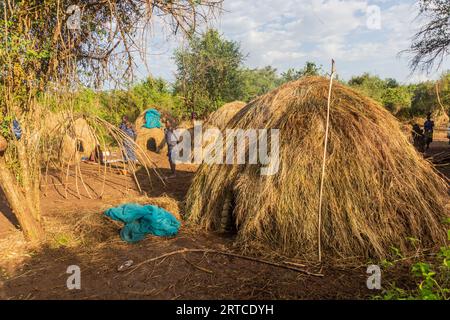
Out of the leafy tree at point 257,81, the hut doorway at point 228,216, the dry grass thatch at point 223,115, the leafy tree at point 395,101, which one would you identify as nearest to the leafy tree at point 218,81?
the leafy tree at point 257,81

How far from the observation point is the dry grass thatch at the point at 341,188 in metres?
4.38

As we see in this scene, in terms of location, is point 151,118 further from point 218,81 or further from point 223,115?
point 218,81

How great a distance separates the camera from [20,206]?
4.84 m

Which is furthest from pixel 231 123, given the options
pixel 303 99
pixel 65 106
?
pixel 65 106

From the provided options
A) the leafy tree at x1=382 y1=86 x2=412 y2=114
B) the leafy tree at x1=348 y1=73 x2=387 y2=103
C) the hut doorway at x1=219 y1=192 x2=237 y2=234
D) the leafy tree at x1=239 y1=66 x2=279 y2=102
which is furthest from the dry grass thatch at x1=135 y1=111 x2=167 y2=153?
the leafy tree at x1=348 y1=73 x2=387 y2=103

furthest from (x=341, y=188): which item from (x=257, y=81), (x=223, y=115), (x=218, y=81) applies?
(x=257, y=81)

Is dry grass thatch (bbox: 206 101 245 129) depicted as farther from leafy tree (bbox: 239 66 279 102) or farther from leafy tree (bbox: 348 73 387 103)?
leafy tree (bbox: 348 73 387 103)

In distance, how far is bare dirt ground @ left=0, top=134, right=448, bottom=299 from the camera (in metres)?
3.71

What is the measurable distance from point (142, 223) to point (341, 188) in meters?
3.14

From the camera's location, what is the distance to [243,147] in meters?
5.42

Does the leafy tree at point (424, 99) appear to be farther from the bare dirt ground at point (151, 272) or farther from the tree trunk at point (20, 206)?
the tree trunk at point (20, 206)

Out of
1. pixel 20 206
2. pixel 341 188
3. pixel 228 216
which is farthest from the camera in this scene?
pixel 228 216
